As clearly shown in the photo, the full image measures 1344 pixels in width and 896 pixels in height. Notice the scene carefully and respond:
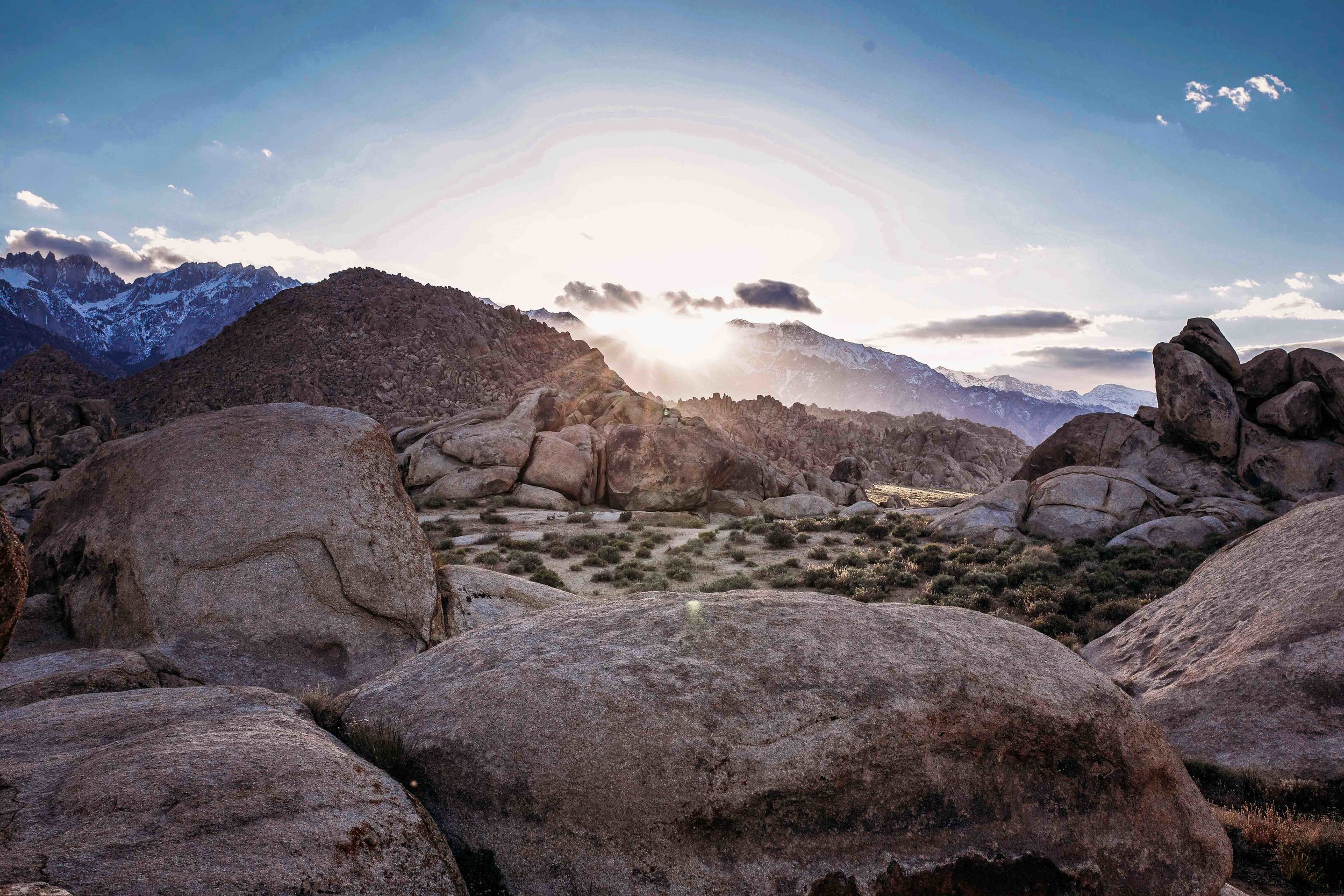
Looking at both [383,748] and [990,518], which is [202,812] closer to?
[383,748]

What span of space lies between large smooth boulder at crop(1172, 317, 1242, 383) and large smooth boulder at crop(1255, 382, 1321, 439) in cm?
268

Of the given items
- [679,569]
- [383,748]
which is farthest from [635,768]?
[679,569]

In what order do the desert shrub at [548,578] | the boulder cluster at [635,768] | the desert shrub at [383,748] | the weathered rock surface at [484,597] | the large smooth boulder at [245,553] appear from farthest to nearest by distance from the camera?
the desert shrub at [548,578] < the weathered rock surface at [484,597] < the large smooth boulder at [245,553] < the desert shrub at [383,748] < the boulder cluster at [635,768]

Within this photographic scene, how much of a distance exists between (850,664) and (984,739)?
0.95 meters

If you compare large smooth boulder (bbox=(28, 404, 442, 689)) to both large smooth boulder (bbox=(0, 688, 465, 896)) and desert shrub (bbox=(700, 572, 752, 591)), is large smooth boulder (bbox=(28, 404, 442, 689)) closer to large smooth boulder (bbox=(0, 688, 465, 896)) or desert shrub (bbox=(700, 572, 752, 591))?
large smooth boulder (bbox=(0, 688, 465, 896))

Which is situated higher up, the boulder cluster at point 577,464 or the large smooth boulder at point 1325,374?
the large smooth boulder at point 1325,374

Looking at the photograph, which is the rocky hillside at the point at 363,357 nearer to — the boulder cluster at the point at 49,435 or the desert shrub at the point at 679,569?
the boulder cluster at the point at 49,435

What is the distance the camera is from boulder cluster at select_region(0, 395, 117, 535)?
35219 millimetres

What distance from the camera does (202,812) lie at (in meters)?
2.81

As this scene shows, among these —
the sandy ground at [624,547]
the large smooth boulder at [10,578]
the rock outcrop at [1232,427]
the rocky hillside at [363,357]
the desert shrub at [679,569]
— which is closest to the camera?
the large smooth boulder at [10,578]

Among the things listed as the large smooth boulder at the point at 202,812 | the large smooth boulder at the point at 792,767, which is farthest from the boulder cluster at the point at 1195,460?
the large smooth boulder at the point at 202,812

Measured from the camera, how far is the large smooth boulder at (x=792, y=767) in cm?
367

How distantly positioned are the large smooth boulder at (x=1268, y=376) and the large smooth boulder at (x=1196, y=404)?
0.75 m

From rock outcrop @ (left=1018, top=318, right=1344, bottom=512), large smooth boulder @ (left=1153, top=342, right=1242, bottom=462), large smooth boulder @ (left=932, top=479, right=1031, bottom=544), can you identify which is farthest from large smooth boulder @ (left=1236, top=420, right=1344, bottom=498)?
large smooth boulder @ (left=932, top=479, right=1031, bottom=544)
